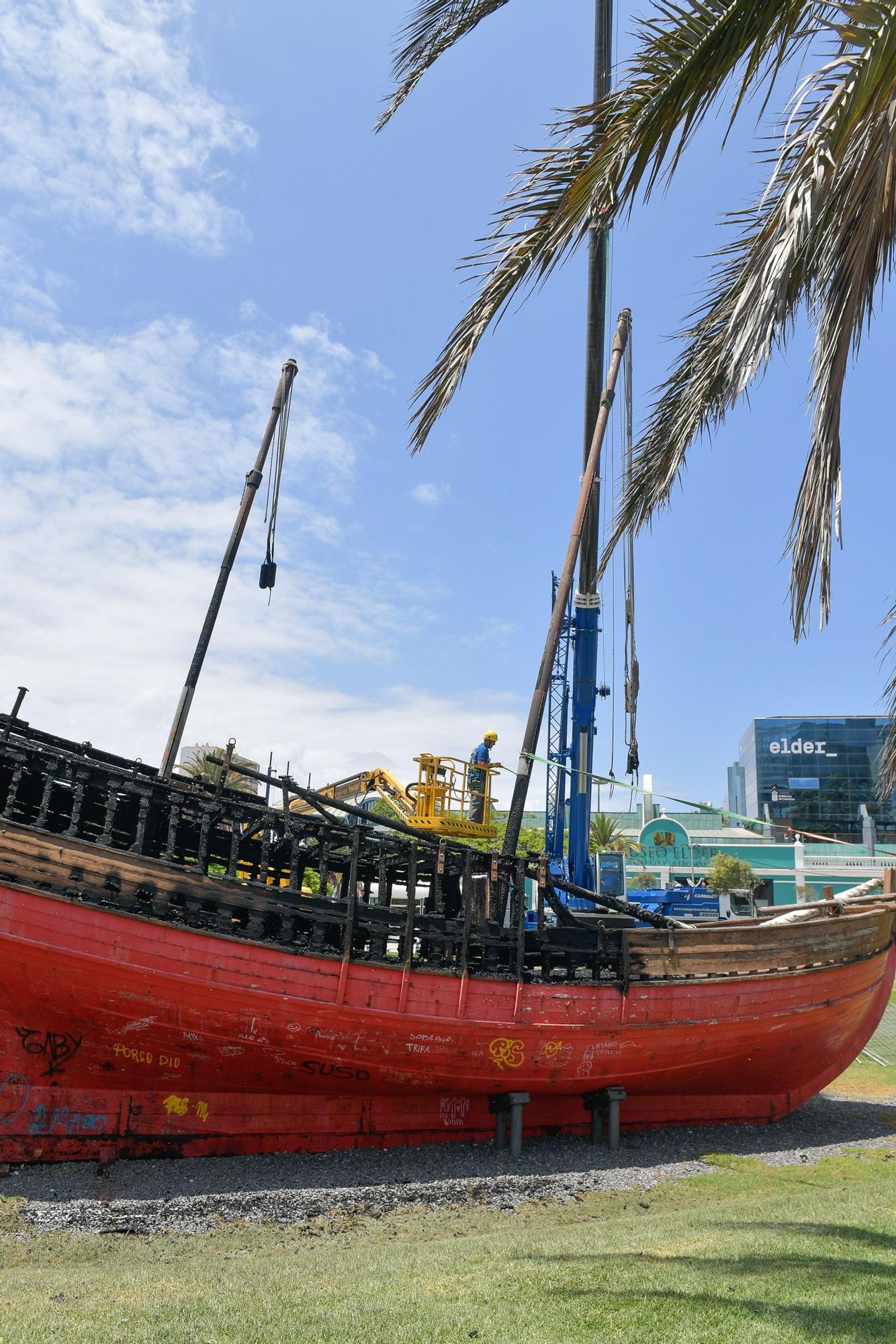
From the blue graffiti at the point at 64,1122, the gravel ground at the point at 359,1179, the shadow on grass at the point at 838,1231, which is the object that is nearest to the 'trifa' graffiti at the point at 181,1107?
the gravel ground at the point at 359,1179

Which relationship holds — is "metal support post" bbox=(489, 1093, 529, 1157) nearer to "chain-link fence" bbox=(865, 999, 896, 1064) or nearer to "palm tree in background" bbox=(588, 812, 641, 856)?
"chain-link fence" bbox=(865, 999, 896, 1064)

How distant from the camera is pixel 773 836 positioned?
6738 centimetres

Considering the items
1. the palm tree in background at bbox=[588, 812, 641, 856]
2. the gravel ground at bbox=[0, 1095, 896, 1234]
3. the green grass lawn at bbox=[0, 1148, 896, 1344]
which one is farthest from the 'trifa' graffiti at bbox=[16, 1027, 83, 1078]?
the palm tree in background at bbox=[588, 812, 641, 856]

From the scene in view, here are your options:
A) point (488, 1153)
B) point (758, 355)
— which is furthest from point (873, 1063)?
point (758, 355)

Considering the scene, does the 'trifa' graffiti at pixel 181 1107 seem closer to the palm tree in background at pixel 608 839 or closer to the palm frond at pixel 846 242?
the palm frond at pixel 846 242

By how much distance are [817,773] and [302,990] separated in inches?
3171

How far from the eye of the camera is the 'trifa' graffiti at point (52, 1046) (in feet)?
25.9

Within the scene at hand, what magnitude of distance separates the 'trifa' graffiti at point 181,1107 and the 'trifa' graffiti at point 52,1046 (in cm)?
99

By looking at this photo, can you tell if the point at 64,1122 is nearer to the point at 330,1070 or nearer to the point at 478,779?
the point at 330,1070

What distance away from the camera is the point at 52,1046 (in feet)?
26.1

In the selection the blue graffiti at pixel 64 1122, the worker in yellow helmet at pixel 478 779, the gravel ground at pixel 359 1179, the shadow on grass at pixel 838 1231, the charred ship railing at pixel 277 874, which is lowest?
the gravel ground at pixel 359 1179

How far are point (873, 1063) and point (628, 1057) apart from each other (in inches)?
307

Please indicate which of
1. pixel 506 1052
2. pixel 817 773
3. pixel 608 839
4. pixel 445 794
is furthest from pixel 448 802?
pixel 817 773

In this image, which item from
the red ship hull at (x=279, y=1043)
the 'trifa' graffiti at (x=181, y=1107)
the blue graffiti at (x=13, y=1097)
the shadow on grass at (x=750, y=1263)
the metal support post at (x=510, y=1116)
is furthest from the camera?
the metal support post at (x=510, y=1116)
